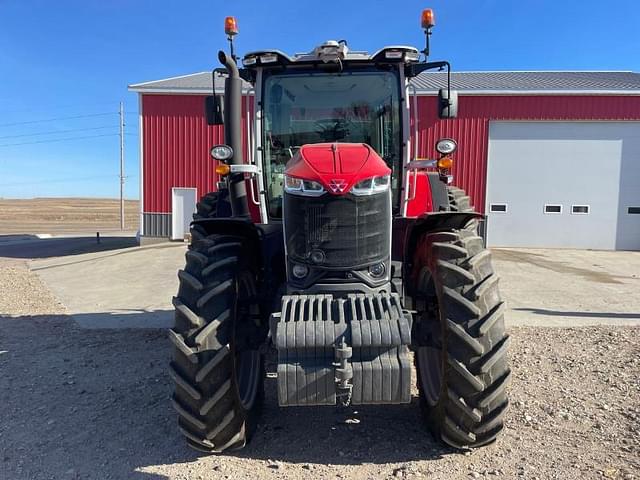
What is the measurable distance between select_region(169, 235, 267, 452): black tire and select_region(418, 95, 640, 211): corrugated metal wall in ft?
41.4

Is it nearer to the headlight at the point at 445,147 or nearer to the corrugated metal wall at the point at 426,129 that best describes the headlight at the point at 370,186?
the headlight at the point at 445,147

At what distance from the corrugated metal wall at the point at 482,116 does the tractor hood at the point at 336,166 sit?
12.1 metres

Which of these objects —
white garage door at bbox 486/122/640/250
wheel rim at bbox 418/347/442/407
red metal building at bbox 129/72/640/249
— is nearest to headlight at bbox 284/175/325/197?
wheel rim at bbox 418/347/442/407

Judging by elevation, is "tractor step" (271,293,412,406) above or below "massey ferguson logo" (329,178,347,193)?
below

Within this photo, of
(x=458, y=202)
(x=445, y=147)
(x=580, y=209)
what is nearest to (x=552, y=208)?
(x=580, y=209)

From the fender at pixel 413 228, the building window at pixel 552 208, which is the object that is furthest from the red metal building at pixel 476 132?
the fender at pixel 413 228

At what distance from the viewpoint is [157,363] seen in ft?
16.6

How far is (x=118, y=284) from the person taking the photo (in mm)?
10055

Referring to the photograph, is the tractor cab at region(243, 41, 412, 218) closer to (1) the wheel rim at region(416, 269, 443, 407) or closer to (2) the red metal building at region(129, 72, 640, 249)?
(1) the wheel rim at region(416, 269, 443, 407)

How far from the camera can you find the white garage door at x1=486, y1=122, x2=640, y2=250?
1489cm

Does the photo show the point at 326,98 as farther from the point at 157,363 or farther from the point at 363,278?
the point at 157,363

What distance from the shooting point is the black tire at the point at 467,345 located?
2803 mm

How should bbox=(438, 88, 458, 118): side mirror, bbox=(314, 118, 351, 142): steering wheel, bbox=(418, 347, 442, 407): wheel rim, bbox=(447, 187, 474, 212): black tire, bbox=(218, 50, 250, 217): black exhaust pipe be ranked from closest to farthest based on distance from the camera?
bbox=(418, 347, 442, 407): wheel rim, bbox=(218, 50, 250, 217): black exhaust pipe, bbox=(314, 118, 351, 142): steering wheel, bbox=(438, 88, 458, 118): side mirror, bbox=(447, 187, 474, 212): black tire

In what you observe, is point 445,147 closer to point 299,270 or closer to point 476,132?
point 299,270
